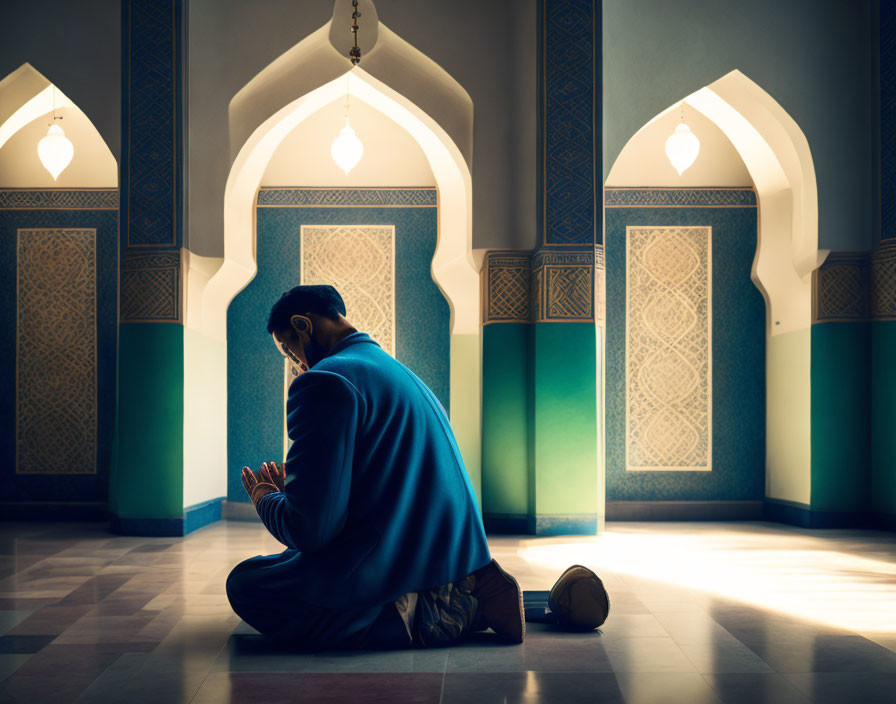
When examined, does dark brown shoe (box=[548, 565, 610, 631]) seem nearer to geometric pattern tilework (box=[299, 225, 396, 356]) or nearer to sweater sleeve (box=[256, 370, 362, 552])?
sweater sleeve (box=[256, 370, 362, 552])

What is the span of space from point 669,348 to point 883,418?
1671 millimetres

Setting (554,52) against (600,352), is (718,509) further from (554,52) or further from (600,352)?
(554,52)

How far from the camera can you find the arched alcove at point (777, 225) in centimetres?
600

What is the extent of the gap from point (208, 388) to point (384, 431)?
3.95 m

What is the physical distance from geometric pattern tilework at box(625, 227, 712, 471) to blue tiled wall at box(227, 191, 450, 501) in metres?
1.60

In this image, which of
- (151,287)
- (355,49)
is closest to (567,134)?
(355,49)

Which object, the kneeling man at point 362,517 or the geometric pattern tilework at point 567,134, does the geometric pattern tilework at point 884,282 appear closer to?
the geometric pattern tilework at point 567,134

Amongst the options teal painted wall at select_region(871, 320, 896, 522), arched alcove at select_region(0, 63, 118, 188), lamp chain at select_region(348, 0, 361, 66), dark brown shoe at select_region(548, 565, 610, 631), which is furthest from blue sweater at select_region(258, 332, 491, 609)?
arched alcove at select_region(0, 63, 118, 188)

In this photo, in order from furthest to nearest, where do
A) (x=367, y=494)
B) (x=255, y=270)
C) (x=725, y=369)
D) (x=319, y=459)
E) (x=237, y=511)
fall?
1. (x=725, y=369)
2. (x=237, y=511)
3. (x=255, y=270)
4. (x=367, y=494)
5. (x=319, y=459)

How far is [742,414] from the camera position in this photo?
22.1 feet

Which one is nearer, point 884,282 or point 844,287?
point 884,282

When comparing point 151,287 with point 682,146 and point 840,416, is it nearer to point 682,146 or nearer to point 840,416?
point 682,146

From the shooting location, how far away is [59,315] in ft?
21.8

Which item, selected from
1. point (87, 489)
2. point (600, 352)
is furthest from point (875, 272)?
point (87, 489)
